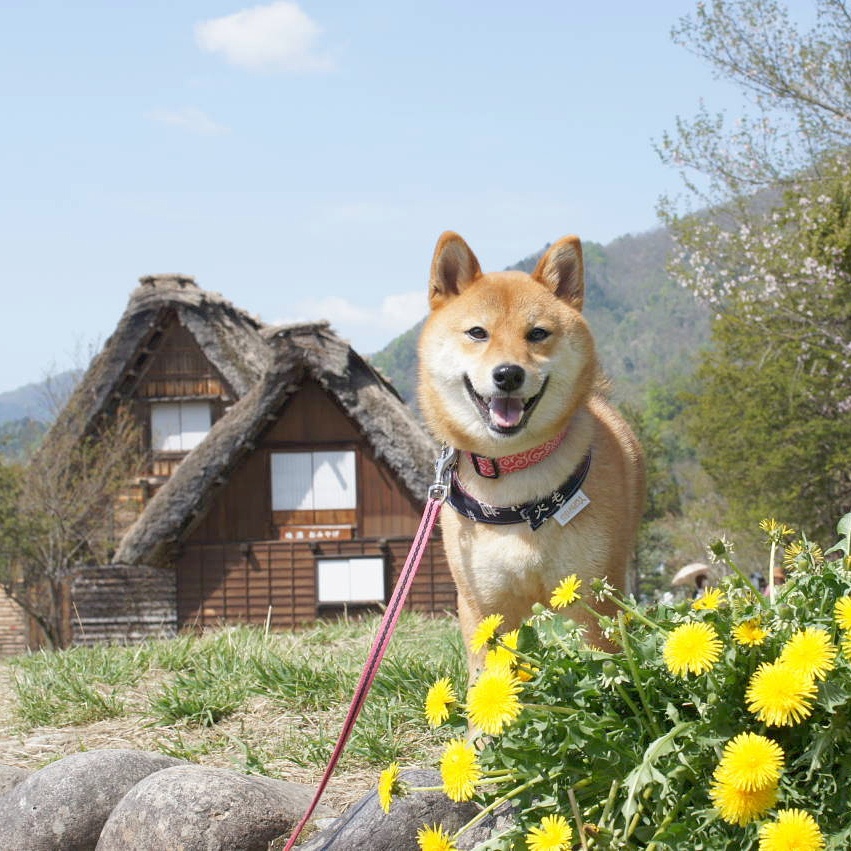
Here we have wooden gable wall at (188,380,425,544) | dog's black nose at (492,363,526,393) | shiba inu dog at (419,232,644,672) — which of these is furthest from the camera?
wooden gable wall at (188,380,425,544)

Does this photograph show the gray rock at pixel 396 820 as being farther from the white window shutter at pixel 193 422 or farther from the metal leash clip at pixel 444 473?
the white window shutter at pixel 193 422

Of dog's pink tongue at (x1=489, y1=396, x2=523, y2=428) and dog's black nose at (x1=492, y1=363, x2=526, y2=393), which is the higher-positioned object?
dog's black nose at (x1=492, y1=363, x2=526, y2=393)

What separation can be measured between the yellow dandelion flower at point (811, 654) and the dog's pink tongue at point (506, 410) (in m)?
1.34

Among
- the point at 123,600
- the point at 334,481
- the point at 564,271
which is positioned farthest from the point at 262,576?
the point at 564,271

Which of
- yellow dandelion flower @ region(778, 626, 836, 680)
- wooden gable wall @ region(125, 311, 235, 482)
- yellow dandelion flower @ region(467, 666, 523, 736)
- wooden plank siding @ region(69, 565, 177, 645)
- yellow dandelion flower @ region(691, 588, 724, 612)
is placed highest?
wooden gable wall @ region(125, 311, 235, 482)

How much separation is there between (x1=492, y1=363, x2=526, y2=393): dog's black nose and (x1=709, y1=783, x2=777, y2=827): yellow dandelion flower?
149 cm

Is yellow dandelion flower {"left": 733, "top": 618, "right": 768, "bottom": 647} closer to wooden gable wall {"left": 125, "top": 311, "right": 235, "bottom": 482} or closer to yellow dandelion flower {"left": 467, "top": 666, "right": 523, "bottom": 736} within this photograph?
yellow dandelion flower {"left": 467, "top": 666, "right": 523, "bottom": 736}

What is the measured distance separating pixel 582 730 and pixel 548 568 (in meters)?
1.10

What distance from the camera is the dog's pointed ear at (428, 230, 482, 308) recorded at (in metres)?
3.66

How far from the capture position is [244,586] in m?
21.1

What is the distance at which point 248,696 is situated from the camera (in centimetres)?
550

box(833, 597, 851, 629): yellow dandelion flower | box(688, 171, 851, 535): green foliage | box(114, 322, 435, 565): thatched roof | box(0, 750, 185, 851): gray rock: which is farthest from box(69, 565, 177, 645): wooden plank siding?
box(833, 597, 851, 629): yellow dandelion flower

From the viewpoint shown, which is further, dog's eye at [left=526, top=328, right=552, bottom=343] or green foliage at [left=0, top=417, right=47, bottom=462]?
green foliage at [left=0, top=417, right=47, bottom=462]

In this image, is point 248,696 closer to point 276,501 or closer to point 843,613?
point 843,613
